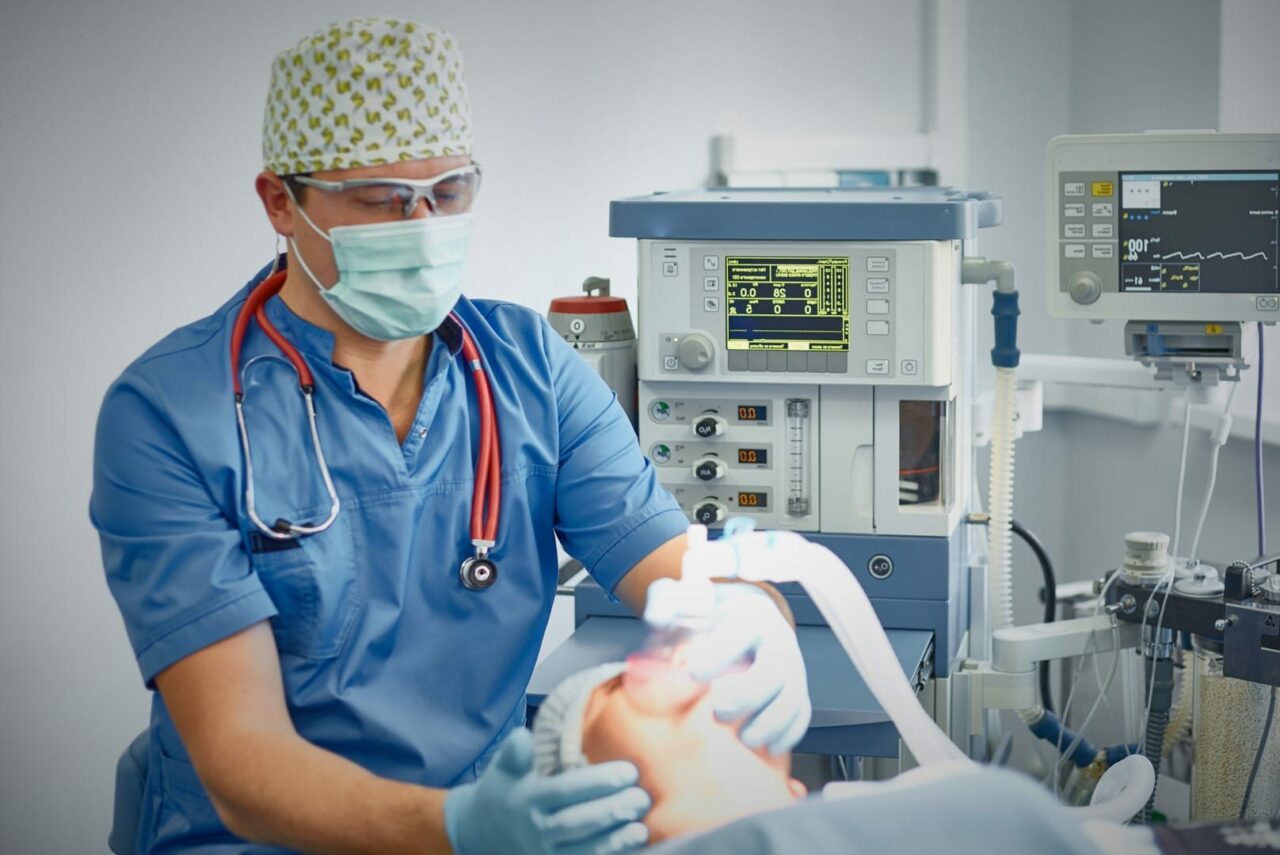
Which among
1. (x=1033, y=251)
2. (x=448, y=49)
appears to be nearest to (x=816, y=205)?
(x=448, y=49)

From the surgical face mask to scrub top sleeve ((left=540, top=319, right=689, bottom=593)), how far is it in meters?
0.20

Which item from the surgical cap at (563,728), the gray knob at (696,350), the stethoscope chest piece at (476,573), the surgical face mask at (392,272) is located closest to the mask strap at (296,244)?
the surgical face mask at (392,272)

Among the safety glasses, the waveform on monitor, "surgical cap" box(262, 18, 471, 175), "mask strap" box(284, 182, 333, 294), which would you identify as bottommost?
the waveform on monitor

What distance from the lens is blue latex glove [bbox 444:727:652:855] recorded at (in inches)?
44.5

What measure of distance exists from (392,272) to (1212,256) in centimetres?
131

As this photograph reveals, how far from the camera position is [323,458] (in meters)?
1.60

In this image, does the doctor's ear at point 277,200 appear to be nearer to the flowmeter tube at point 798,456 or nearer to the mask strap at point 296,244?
the mask strap at point 296,244

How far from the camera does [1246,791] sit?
207 cm

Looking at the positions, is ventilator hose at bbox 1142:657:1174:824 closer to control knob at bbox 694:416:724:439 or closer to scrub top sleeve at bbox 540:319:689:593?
control knob at bbox 694:416:724:439

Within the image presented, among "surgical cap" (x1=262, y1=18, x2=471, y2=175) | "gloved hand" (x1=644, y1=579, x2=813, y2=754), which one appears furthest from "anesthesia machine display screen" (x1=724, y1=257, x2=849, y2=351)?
"gloved hand" (x1=644, y1=579, x2=813, y2=754)

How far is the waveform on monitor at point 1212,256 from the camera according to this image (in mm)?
2242

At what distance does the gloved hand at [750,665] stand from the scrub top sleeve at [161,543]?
426mm

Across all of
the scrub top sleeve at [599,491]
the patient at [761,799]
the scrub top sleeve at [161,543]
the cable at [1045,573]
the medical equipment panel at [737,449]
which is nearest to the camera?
the patient at [761,799]

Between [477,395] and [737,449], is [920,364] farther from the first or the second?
[477,395]
